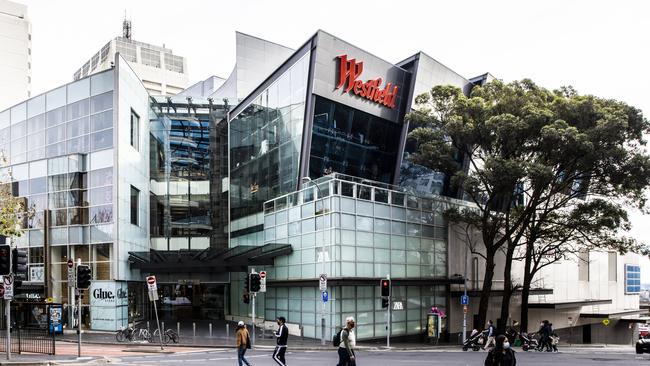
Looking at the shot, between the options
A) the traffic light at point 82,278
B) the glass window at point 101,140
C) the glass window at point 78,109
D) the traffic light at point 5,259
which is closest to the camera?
the traffic light at point 5,259

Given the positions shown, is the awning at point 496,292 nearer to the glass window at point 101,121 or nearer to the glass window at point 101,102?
the glass window at point 101,121

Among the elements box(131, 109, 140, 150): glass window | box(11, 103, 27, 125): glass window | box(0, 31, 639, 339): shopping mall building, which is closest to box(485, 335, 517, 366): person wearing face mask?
box(0, 31, 639, 339): shopping mall building

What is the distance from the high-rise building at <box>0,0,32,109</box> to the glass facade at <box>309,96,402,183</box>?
96.3 meters

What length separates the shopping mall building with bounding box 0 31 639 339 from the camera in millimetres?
42250

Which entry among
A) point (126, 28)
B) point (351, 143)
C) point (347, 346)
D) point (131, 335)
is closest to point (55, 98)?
point (131, 335)

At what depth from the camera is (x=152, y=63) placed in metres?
167

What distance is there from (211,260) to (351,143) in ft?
44.3

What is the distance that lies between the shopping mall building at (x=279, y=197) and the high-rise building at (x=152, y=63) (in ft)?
347

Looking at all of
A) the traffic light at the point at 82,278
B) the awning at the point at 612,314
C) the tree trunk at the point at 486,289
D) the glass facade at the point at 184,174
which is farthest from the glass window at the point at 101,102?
the awning at the point at 612,314

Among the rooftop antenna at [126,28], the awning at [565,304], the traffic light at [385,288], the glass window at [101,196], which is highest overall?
the rooftop antenna at [126,28]

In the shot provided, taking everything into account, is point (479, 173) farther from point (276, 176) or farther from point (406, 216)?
point (276, 176)

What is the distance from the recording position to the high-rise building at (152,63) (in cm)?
16188

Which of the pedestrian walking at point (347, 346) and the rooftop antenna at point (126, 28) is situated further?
the rooftop antenna at point (126, 28)

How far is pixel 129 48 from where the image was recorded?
164 metres
